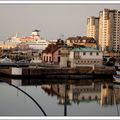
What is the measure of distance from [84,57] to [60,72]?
1.15 meters

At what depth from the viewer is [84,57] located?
10.8 meters

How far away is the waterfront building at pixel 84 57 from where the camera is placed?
34.8 ft

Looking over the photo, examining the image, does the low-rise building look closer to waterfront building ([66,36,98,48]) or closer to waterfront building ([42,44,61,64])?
waterfront building ([42,44,61,64])

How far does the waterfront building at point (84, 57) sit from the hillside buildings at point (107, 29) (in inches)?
120

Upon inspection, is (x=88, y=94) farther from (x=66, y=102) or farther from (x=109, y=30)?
(x=109, y=30)

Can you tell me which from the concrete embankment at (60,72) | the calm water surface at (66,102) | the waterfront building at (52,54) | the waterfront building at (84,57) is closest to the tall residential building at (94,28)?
the waterfront building at (52,54)

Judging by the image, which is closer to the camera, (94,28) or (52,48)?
(52,48)

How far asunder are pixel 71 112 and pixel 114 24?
10.2 meters

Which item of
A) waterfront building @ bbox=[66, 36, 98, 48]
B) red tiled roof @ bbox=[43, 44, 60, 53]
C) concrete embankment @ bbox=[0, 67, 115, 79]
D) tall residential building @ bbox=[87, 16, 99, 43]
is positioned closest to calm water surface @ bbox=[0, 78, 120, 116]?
concrete embankment @ bbox=[0, 67, 115, 79]

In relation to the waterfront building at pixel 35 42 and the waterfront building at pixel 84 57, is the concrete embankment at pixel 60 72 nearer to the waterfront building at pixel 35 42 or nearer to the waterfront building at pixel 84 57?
the waterfront building at pixel 84 57

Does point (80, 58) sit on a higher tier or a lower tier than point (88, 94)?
higher

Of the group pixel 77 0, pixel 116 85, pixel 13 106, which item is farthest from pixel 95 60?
pixel 77 0

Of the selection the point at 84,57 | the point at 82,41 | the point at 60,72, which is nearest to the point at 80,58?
the point at 84,57

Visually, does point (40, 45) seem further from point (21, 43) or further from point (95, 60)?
point (95, 60)
